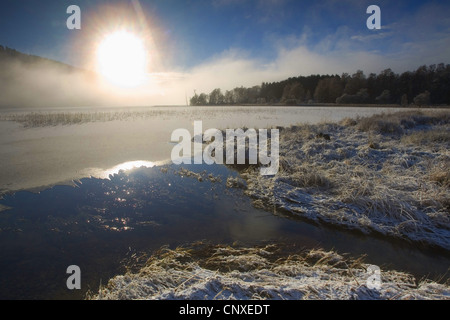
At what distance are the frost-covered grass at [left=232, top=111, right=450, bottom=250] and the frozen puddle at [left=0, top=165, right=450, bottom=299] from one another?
56cm

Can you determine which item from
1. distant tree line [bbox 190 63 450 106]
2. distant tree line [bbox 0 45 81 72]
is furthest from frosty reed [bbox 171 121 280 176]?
distant tree line [bbox 0 45 81 72]

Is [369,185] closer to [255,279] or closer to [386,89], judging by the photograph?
[255,279]

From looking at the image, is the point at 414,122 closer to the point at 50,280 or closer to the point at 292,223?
the point at 292,223

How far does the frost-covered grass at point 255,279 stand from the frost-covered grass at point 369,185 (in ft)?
5.61

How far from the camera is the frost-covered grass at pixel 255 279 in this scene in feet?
8.77

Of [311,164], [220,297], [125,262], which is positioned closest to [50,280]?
[125,262]

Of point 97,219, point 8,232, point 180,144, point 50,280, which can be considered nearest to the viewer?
point 50,280

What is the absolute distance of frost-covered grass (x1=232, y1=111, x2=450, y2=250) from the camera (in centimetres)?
485

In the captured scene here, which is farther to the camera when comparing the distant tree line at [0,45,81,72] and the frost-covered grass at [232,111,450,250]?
the distant tree line at [0,45,81,72]

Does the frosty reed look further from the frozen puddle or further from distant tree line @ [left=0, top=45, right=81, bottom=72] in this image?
distant tree line @ [left=0, top=45, right=81, bottom=72]

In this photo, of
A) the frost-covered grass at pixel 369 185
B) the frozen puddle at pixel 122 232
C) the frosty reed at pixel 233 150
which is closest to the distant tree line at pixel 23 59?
the frosty reed at pixel 233 150

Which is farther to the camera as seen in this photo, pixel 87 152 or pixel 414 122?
pixel 414 122
